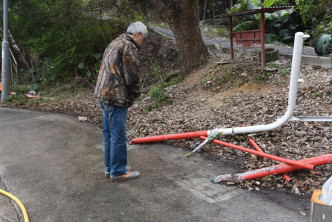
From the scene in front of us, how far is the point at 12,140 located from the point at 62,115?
7.97 feet

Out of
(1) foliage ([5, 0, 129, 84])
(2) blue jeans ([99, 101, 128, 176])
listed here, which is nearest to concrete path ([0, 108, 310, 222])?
(2) blue jeans ([99, 101, 128, 176])

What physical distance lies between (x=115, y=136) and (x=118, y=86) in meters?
0.63

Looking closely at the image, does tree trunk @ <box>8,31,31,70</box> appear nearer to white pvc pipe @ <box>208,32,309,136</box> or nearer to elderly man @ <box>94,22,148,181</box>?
elderly man @ <box>94,22,148,181</box>

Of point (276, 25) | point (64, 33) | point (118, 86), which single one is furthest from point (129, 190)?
point (276, 25)

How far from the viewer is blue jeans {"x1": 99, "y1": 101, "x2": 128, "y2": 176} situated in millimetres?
3809

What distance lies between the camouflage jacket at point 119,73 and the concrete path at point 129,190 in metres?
1.12

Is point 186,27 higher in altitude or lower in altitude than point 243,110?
higher

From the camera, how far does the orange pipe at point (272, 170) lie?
3.64 metres

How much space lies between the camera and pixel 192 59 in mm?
9336

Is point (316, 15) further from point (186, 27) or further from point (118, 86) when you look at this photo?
point (118, 86)

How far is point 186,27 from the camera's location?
29.6ft

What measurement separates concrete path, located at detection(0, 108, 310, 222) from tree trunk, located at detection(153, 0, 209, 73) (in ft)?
15.3

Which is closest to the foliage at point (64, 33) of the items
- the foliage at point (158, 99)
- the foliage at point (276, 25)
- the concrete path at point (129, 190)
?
the foliage at point (158, 99)

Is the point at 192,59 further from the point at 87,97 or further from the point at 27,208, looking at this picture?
the point at 27,208
